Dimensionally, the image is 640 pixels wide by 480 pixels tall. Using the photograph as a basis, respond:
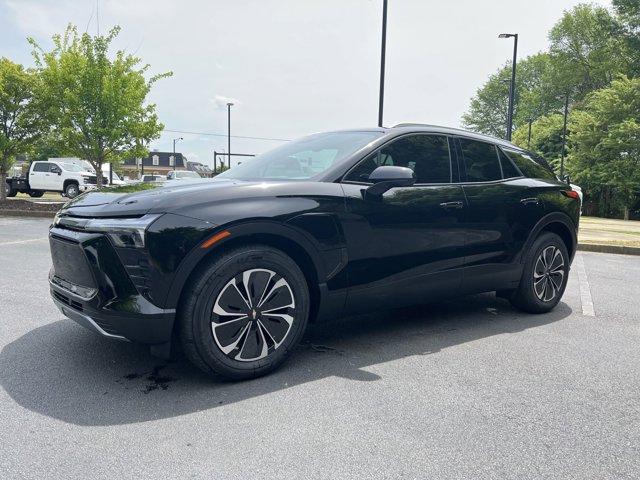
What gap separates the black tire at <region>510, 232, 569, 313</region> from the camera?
15.3 feet

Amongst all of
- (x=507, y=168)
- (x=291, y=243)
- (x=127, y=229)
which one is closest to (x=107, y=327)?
(x=127, y=229)

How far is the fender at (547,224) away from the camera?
457 cm

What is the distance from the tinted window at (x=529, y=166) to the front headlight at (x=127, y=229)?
335 cm

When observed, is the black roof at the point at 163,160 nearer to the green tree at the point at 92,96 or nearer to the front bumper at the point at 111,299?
the green tree at the point at 92,96

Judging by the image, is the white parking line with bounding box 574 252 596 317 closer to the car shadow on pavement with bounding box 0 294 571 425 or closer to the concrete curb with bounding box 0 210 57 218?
the car shadow on pavement with bounding box 0 294 571 425

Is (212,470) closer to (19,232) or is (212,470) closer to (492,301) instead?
(492,301)

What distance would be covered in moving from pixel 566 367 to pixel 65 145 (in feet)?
53.6

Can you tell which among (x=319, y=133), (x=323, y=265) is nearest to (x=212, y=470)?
(x=323, y=265)

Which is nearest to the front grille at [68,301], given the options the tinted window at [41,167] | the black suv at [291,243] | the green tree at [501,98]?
the black suv at [291,243]

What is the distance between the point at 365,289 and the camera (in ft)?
11.5

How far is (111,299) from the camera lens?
2812 millimetres

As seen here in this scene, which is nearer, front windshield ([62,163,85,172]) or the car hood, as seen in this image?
the car hood

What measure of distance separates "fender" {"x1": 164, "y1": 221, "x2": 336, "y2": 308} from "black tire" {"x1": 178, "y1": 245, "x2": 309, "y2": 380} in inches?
2.9

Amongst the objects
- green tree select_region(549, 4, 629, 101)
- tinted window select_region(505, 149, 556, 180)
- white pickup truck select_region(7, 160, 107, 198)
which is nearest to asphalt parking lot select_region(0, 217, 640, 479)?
tinted window select_region(505, 149, 556, 180)
